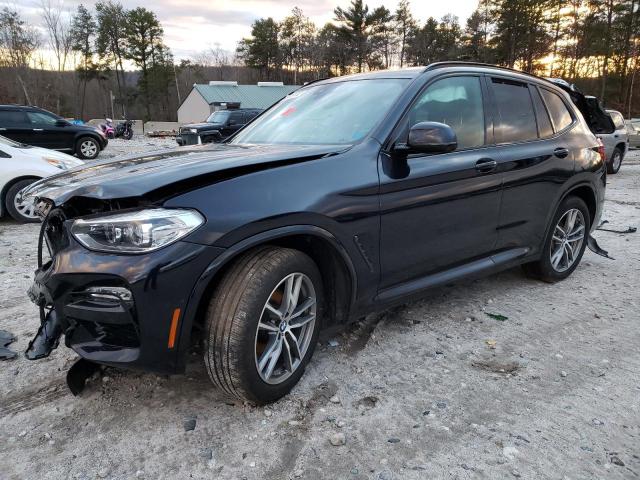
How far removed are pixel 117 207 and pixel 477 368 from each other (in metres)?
2.24

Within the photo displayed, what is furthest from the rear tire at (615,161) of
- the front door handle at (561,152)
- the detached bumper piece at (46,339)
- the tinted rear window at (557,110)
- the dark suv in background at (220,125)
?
the detached bumper piece at (46,339)

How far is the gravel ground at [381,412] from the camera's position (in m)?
2.16

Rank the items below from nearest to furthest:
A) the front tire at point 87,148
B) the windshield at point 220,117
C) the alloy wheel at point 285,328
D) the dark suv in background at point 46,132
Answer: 1. the alloy wheel at point 285,328
2. the dark suv in background at point 46,132
3. the front tire at point 87,148
4. the windshield at point 220,117

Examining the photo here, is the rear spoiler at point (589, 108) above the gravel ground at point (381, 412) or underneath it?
above

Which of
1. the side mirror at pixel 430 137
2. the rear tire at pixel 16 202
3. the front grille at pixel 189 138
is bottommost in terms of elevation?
the rear tire at pixel 16 202

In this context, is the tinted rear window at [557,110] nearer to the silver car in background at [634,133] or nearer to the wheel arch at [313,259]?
the wheel arch at [313,259]

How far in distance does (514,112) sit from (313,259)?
2.20 metres

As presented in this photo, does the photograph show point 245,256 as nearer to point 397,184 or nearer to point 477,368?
point 397,184

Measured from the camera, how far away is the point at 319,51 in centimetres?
6306

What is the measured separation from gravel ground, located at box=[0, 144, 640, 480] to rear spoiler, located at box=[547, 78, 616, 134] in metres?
2.38

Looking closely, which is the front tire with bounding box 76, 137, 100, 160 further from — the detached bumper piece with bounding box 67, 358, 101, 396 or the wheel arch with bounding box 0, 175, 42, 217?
the detached bumper piece with bounding box 67, 358, 101, 396

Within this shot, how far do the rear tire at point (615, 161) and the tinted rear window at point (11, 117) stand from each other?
16445 mm

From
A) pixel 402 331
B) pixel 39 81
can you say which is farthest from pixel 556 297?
pixel 39 81

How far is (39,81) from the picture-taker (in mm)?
52312
